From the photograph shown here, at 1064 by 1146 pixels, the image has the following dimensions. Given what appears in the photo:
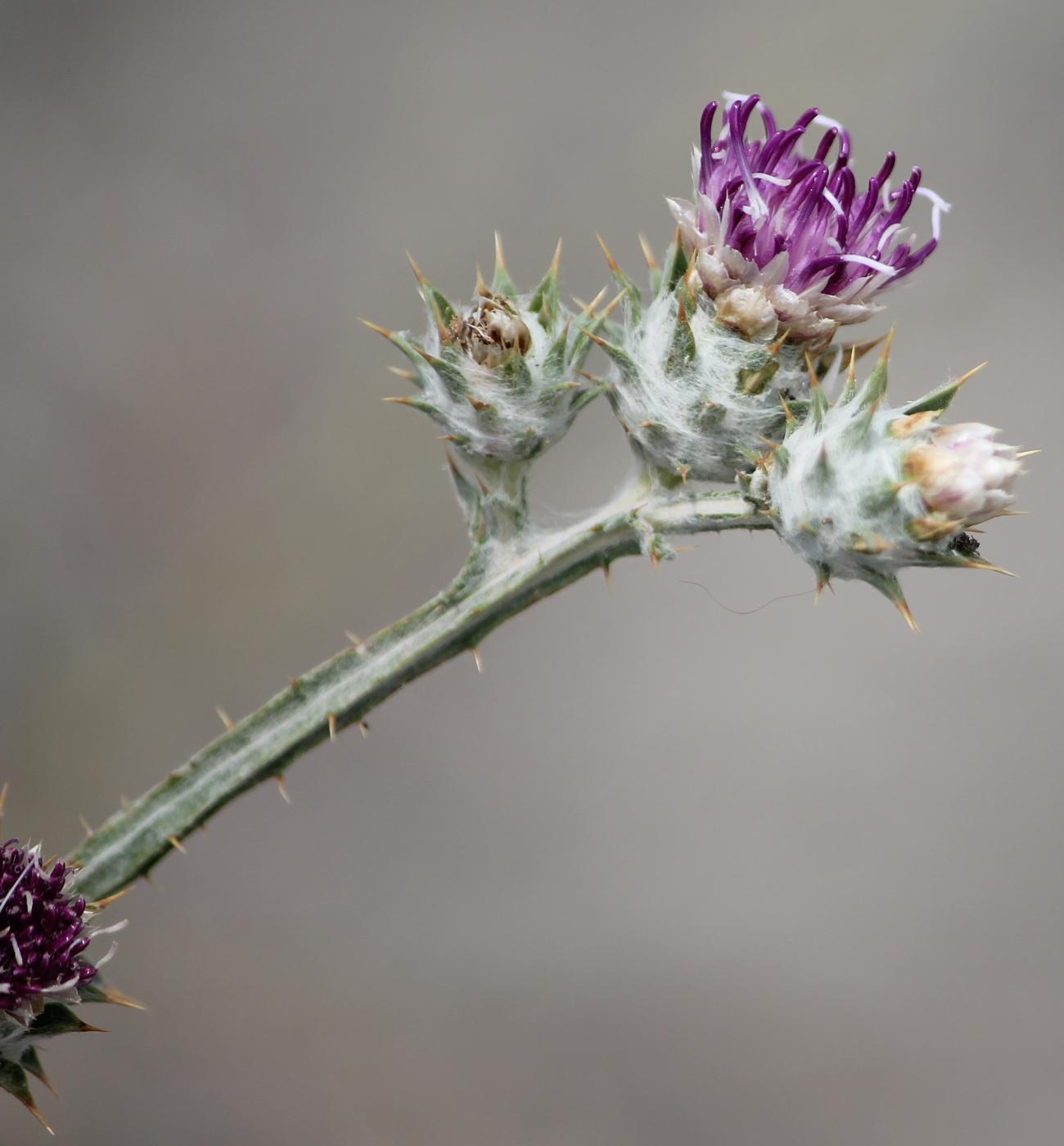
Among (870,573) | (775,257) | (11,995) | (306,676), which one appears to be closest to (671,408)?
(775,257)

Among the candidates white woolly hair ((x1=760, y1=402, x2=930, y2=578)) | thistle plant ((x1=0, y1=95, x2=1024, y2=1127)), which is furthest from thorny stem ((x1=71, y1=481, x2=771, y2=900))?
white woolly hair ((x1=760, y1=402, x2=930, y2=578))

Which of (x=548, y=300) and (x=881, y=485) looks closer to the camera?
(x=881, y=485)

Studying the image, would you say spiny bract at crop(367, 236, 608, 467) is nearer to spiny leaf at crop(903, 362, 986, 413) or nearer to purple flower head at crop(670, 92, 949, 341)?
purple flower head at crop(670, 92, 949, 341)

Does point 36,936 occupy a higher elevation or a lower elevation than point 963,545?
lower

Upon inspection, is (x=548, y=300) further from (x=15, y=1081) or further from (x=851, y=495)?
(x=15, y=1081)

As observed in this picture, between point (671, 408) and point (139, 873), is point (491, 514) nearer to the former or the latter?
point (671, 408)

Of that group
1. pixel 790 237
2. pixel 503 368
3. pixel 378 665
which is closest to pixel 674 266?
pixel 790 237
